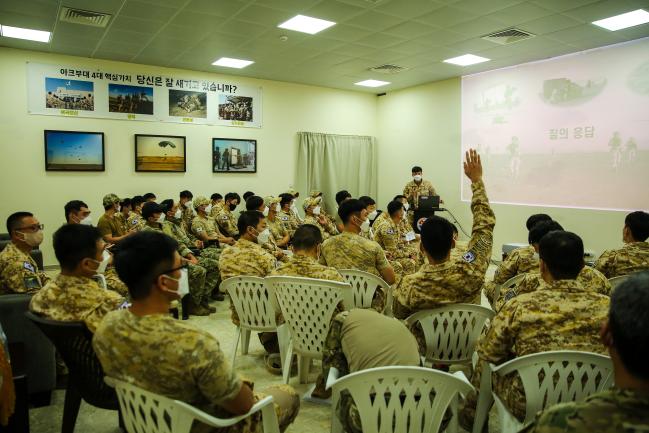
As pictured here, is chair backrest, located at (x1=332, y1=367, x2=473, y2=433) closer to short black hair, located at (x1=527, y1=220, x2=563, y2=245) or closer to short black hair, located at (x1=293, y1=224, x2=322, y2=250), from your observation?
short black hair, located at (x1=293, y1=224, x2=322, y2=250)

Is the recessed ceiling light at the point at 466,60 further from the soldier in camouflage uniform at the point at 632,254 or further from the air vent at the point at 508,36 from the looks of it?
the soldier in camouflage uniform at the point at 632,254

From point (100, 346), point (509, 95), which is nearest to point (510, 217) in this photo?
point (509, 95)

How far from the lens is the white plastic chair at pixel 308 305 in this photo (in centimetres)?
262

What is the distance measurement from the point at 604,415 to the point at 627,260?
2993 millimetres

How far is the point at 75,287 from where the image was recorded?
7.20 ft

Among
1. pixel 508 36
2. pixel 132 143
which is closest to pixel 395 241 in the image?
pixel 508 36

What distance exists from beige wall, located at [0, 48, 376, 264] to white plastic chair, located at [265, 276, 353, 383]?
5.53 metres

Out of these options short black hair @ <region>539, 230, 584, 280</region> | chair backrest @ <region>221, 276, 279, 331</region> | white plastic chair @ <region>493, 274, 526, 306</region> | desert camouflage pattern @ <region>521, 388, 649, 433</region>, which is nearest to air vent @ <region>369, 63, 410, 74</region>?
white plastic chair @ <region>493, 274, 526, 306</region>

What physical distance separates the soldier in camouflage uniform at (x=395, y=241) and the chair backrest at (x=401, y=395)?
3.03 m

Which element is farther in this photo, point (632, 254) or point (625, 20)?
point (625, 20)

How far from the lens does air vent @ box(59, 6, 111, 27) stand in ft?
16.7

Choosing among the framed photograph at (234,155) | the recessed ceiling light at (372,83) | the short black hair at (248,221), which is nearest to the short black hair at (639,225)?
the short black hair at (248,221)

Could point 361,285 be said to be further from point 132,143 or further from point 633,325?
point 132,143

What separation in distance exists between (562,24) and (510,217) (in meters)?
3.24
